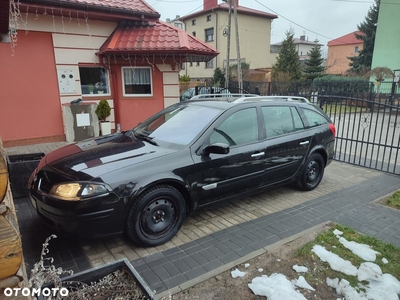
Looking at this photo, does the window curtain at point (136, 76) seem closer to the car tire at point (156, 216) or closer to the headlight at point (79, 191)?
the car tire at point (156, 216)

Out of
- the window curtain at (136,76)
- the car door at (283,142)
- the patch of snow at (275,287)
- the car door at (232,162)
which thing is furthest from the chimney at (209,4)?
the patch of snow at (275,287)

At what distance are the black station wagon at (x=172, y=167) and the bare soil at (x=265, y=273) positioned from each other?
85 cm

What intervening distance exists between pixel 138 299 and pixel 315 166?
4152 mm

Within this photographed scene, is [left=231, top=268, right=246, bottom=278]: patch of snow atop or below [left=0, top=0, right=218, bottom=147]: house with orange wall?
below

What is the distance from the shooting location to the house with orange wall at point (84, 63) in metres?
7.21

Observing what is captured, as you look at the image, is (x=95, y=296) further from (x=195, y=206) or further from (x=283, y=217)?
(x=283, y=217)

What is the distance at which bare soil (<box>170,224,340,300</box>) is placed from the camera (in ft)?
8.41

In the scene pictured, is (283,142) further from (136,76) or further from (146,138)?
(136,76)

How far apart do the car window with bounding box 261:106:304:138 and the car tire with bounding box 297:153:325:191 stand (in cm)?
67

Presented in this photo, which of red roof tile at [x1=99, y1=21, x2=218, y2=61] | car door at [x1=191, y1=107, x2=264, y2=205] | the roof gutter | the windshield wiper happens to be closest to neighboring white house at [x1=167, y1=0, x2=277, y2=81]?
red roof tile at [x1=99, y1=21, x2=218, y2=61]

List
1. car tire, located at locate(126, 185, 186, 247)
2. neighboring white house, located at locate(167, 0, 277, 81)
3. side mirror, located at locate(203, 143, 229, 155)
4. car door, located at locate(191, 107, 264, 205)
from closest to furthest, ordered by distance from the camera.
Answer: car tire, located at locate(126, 185, 186, 247) → side mirror, located at locate(203, 143, 229, 155) → car door, located at locate(191, 107, 264, 205) → neighboring white house, located at locate(167, 0, 277, 81)

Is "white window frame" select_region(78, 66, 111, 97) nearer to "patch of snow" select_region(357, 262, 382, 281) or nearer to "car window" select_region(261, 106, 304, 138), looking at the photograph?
"car window" select_region(261, 106, 304, 138)

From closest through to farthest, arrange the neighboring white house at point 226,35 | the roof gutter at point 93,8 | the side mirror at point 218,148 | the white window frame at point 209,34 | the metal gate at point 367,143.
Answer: the side mirror at point 218,148 < the metal gate at point 367,143 < the roof gutter at point 93,8 < the neighboring white house at point 226,35 < the white window frame at point 209,34

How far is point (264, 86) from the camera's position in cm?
1358
